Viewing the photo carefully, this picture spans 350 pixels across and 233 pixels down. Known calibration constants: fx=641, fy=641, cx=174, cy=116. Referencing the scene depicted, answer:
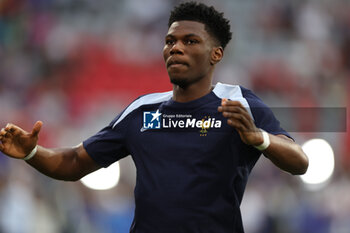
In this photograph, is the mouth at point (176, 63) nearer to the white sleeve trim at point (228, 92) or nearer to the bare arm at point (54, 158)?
the white sleeve trim at point (228, 92)

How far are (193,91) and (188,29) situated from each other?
37 cm

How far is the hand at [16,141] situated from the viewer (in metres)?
3.71

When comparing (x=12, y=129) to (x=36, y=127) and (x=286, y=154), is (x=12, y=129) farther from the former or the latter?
(x=286, y=154)

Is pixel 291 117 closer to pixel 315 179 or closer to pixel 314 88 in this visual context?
pixel 315 179

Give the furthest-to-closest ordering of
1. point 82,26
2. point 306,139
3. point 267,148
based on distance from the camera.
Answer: point 82,26 → point 306,139 → point 267,148

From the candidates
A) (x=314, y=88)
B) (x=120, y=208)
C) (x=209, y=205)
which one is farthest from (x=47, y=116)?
(x=209, y=205)

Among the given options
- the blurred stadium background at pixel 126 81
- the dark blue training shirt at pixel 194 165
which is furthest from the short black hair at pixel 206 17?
the blurred stadium background at pixel 126 81

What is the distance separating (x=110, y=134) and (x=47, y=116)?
20.4 ft

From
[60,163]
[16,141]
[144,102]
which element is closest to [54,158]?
[60,163]

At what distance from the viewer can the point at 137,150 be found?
3.82m

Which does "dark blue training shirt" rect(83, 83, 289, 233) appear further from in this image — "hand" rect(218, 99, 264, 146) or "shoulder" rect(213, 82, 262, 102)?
"hand" rect(218, 99, 264, 146)

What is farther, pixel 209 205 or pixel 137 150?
pixel 137 150

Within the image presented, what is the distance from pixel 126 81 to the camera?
1065 cm

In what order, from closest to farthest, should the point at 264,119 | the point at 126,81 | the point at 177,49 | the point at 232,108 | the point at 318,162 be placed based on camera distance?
the point at 232,108 → the point at 264,119 → the point at 177,49 → the point at 318,162 → the point at 126,81
